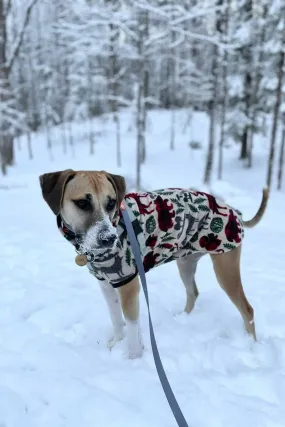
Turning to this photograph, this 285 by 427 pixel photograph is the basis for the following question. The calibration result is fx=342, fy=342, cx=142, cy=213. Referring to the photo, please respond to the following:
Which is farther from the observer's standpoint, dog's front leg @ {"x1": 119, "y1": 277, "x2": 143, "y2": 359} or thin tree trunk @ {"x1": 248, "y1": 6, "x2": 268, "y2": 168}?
thin tree trunk @ {"x1": 248, "y1": 6, "x2": 268, "y2": 168}

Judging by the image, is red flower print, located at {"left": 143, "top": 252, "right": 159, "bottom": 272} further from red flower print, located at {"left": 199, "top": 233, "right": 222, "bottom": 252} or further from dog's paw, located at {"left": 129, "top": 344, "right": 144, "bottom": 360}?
dog's paw, located at {"left": 129, "top": 344, "right": 144, "bottom": 360}

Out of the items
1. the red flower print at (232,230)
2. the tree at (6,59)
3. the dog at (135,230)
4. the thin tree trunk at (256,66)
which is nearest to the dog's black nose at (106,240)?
the dog at (135,230)

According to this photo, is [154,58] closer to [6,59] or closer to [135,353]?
[6,59]

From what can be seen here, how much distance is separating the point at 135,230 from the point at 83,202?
0.54 m

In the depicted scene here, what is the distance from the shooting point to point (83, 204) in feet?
8.96

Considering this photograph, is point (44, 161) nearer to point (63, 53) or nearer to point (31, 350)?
point (63, 53)

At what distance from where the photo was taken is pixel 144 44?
12.4 meters

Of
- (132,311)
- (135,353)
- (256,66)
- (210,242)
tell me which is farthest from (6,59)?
(135,353)

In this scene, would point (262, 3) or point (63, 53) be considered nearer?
point (262, 3)

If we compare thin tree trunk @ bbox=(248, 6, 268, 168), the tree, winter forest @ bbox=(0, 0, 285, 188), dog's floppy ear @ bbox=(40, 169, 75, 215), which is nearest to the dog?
dog's floppy ear @ bbox=(40, 169, 75, 215)

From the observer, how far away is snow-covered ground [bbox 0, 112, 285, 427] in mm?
2490

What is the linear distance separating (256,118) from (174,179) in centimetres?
756

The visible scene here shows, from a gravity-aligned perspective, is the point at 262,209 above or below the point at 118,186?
below

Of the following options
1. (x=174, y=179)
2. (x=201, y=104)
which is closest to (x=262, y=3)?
(x=174, y=179)
